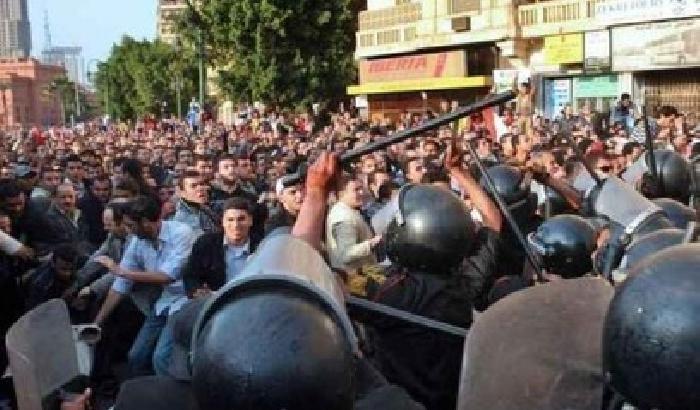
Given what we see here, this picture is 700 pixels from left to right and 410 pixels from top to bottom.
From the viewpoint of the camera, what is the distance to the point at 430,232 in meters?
4.45

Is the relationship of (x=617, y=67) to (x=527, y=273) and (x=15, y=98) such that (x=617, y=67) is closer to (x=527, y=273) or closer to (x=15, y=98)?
(x=527, y=273)

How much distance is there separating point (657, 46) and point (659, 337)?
78.7ft

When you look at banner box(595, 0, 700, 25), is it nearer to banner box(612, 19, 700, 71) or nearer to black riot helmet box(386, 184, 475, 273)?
banner box(612, 19, 700, 71)

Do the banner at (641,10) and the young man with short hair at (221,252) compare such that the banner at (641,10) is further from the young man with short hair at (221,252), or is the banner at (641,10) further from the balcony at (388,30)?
the young man with short hair at (221,252)

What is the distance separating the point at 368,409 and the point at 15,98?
469ft

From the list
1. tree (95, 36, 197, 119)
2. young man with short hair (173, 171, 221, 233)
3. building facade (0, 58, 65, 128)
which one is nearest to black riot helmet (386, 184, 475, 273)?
young man with short hair (173, 171, 221, 233)

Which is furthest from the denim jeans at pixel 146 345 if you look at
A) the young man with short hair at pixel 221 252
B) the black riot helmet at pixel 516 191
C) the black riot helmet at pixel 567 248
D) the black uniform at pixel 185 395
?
the black uniform at pixel 185 395

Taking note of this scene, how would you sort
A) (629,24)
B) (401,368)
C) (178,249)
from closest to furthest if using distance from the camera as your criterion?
(401,368), (178,249), (629,24)

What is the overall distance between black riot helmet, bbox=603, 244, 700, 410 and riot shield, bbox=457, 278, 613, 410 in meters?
0.16

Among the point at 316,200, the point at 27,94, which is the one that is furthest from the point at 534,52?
the point at 27,94

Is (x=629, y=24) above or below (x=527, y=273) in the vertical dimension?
above

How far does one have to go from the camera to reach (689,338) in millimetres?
2047

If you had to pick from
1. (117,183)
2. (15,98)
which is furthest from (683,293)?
(15,98)

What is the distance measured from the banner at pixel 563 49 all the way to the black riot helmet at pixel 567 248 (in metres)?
23.1
